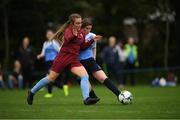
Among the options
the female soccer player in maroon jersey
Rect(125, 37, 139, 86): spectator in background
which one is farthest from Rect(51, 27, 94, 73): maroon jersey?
Rect(125, 37, 139, 86): spectator in background

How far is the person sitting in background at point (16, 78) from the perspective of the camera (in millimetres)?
32156

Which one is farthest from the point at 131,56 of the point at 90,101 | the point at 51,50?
the point at 90,101

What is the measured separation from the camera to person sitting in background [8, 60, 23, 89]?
32.2 m

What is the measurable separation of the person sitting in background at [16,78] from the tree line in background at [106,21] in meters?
6.12

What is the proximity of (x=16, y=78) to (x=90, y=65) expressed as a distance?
16.0m

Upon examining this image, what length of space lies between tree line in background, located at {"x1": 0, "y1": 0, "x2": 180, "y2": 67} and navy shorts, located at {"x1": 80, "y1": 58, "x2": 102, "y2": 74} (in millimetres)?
21590

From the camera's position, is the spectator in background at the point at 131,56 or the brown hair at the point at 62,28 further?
the spectator in background at the point at 131,56

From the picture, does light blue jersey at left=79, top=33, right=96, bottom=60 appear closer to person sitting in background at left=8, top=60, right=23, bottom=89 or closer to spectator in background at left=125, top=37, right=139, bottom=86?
spectator in background at left=125, top=37, right=139, bottom=86

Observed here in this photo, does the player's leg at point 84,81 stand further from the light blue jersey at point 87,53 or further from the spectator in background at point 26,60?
the spectator in background at point 26,60

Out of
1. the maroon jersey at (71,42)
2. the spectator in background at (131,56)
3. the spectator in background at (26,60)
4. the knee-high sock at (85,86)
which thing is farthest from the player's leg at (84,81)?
the spectator in background at (131,56)

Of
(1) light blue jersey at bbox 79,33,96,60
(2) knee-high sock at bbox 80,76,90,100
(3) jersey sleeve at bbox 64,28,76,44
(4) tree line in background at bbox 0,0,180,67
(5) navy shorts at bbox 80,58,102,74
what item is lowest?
(2) knee-high sock at bbox 80,76,90,100

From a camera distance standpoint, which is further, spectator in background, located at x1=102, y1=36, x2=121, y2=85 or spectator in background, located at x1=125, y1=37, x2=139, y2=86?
spectator in background, located at x1=125, y1=37, x2=139, y2=86

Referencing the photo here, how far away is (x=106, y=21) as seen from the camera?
44.0 metres

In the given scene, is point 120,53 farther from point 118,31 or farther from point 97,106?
point 97,106
